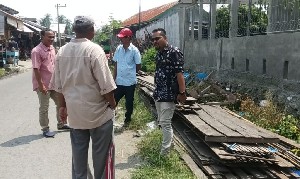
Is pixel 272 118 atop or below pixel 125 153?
atop

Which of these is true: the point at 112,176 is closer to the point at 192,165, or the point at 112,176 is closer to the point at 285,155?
the point at 192,165

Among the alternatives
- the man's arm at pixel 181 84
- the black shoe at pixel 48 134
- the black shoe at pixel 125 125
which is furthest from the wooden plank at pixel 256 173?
the black shoe at pixel 48 134

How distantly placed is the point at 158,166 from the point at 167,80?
1159 millimetres

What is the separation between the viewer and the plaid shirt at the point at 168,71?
16.6 ft

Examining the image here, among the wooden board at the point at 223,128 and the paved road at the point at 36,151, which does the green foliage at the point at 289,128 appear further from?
the paved road at the point at 36,151

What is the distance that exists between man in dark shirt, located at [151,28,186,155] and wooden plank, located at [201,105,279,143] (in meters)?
1.05

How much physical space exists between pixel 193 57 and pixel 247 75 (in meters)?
5.95

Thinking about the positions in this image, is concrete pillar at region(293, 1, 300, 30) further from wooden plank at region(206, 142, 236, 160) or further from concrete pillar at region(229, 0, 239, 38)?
wooden plank at region(206, 142, 236, 160)

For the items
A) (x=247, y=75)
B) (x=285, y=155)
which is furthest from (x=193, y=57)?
(x=285, y=155)

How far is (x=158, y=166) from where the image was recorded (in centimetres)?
504

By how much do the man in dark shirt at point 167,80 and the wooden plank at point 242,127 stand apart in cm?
105

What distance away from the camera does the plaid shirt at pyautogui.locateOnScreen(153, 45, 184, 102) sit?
5.05 meters

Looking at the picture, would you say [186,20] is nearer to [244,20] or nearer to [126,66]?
[244,20]

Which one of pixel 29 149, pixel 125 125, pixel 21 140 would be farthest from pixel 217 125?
pixel 21 140
